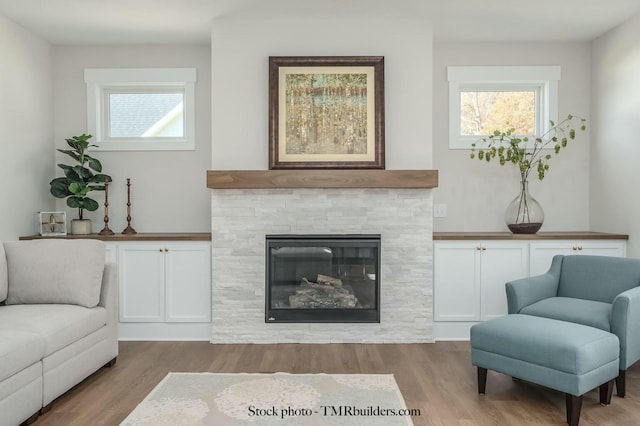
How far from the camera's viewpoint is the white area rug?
2.70m

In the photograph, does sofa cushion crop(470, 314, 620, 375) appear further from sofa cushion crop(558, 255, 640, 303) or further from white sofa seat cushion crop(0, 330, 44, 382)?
white sofa seat cushion crop(0, 330, 44, 382)

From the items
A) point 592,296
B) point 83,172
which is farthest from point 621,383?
point 83,172

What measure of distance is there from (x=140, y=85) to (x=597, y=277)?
406 cm

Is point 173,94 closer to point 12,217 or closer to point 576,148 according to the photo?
point 12,217

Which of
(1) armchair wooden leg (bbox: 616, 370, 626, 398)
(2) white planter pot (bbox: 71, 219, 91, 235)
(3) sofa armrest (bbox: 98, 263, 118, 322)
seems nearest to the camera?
(1) armchair wooden leg (bbox: 616, 370, 626, 398)

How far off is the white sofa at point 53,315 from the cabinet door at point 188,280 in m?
0.66

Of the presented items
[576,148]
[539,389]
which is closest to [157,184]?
[539,389]

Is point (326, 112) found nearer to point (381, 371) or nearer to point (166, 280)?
point (166, 280)

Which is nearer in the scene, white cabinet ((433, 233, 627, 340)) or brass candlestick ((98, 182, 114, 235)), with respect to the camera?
white cabinet ((433, 233, 627, 340))

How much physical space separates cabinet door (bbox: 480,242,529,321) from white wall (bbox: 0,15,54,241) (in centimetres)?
377

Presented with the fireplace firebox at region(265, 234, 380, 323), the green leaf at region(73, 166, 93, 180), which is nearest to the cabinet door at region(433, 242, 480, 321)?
the fireplace firebox at region(265, 234, 380, 323)

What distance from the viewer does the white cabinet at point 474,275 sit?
4277 mm

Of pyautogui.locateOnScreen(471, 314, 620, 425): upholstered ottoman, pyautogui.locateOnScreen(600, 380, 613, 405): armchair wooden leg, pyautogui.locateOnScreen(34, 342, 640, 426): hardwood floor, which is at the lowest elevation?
pyautogui.locateOnScreen(34, 342, 640, 426): hardwood floor

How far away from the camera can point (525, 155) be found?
469 centimetres
